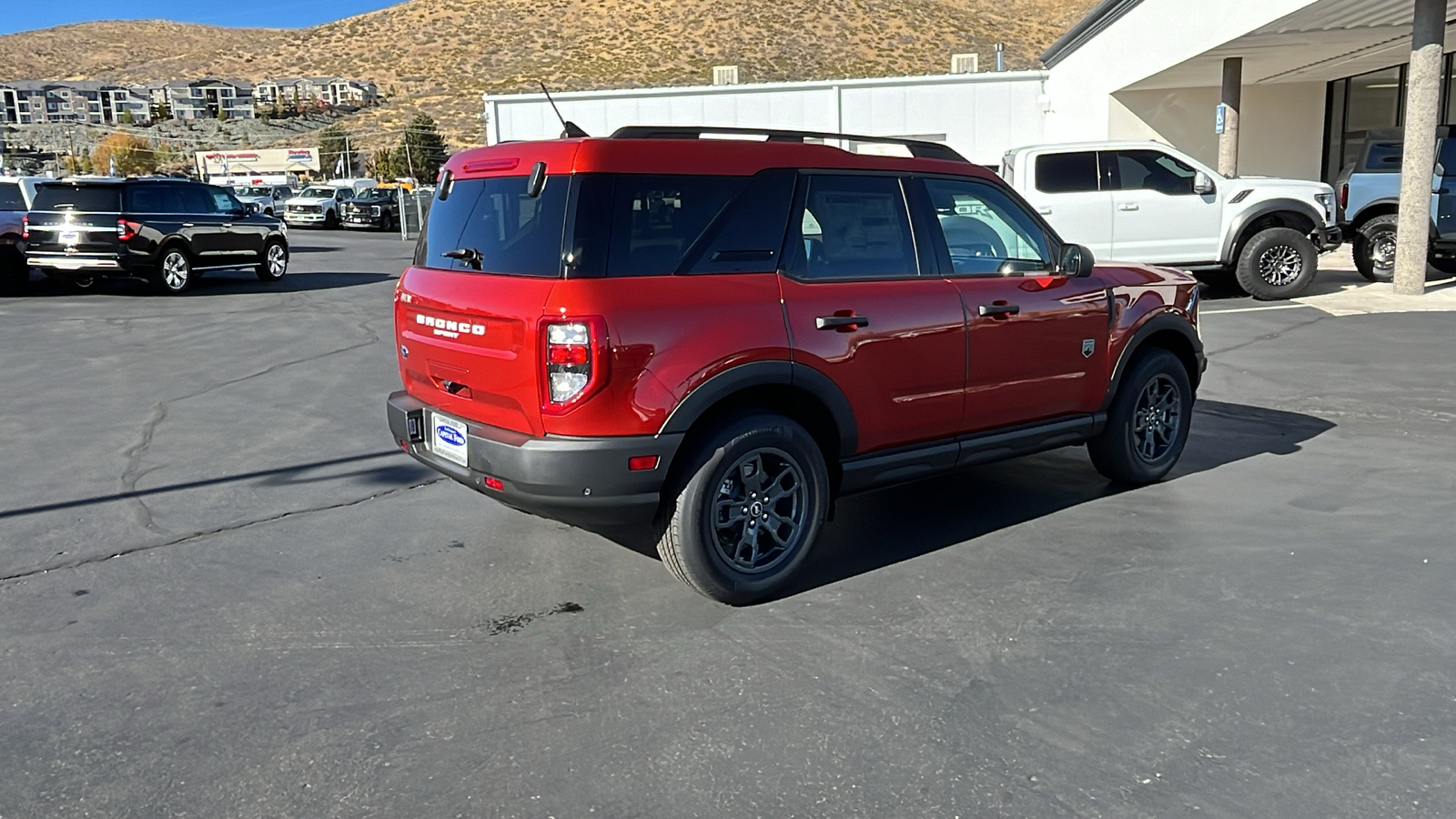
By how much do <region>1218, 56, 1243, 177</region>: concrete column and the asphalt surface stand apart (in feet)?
47.4

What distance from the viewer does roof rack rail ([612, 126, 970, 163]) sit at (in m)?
4.49

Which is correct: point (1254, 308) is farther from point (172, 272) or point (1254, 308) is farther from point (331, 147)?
point (331, 147)

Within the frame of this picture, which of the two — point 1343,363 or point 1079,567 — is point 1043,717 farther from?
point 1343,363

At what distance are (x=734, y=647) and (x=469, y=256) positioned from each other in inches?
76.4

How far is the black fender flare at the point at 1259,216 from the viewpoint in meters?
13.9

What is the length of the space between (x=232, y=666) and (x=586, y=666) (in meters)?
1.27

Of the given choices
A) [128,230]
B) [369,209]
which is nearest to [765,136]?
[128,230]

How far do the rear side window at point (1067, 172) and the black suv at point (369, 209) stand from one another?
94.5 feet

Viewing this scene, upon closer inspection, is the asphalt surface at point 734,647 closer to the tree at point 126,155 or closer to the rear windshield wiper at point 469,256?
the rear windshield wiper at point 469,256

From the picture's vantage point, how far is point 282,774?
10.8 feet

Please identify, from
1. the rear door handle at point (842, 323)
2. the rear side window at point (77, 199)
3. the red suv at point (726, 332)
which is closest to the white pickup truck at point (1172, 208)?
the red suv at point (726, 332)

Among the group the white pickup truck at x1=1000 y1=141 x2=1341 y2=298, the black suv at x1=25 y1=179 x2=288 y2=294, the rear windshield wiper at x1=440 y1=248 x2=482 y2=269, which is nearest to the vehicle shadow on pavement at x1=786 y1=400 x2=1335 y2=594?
the rear windshield wiper at x1=440 y1=248 x2=482 y2=269

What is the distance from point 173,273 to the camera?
16906 millimetres

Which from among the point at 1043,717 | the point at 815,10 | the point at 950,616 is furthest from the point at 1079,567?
the point at 815,10
